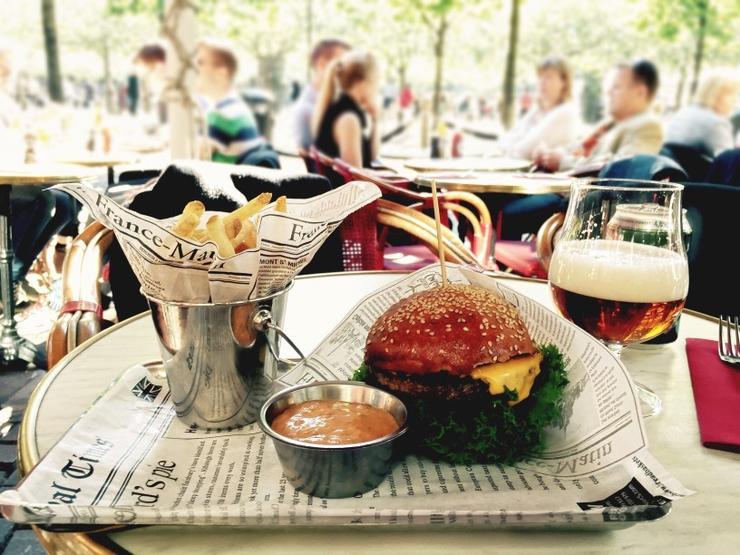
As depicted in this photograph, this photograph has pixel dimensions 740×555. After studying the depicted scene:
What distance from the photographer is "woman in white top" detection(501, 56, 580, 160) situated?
21.3ft

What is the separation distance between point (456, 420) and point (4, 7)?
2946 cm

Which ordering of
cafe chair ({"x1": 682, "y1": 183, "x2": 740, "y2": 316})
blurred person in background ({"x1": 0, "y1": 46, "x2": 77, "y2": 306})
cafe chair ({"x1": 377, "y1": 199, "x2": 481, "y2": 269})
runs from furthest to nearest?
blurred person in background ({"x1": 0, "y1": 46, "x2": 77, "y2": 306}) < cafe chair ({"x1": 682, "y1": 183, "x2": 740, "y2": 316}) < cafe chair ({"x1": 377, "y1": 199, "x2": 481, "y2": 269})

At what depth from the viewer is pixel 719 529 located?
2.27 feet

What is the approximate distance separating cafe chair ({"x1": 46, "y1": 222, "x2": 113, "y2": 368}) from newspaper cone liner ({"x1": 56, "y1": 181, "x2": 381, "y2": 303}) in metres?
0.55

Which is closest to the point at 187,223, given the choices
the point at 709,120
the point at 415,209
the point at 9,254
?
Result: the point at 415,209

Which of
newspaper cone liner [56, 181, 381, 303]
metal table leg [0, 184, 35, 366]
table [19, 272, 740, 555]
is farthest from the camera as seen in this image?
metal table leg [0, 184, 35, 366]

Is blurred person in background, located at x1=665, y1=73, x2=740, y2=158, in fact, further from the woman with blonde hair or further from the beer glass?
the beer glass

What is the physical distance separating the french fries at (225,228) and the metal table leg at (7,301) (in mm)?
3219

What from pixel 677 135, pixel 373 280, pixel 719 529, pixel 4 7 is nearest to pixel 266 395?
pixel 719 529

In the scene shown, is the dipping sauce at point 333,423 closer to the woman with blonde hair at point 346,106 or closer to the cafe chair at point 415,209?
the cafe chair at point 415,209

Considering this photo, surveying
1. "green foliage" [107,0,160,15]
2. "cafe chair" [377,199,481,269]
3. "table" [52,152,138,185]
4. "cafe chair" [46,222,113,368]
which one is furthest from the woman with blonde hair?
"green foliage" [107,0,160,15]

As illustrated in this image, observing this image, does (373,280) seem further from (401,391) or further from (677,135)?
(677,135)

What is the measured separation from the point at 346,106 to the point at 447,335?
4.59 metres

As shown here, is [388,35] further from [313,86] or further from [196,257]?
[196,257]
